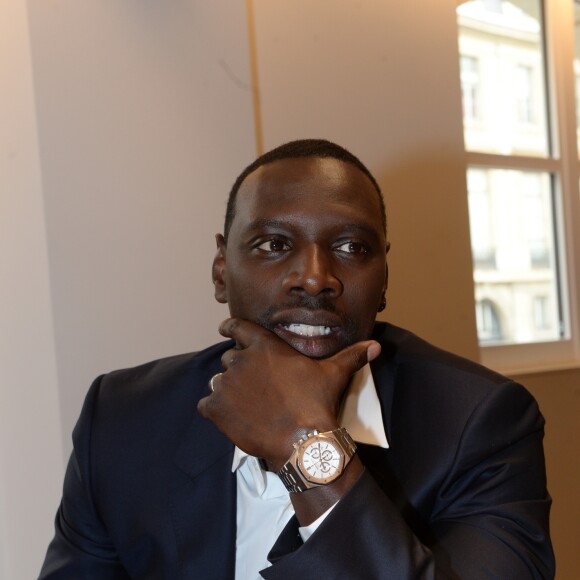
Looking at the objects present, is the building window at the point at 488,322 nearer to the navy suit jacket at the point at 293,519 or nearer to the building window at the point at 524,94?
the building window at the point at 524,94

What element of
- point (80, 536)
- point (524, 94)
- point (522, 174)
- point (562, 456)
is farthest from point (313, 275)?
point (524, 94)

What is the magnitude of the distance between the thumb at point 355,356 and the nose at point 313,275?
111 millimetres

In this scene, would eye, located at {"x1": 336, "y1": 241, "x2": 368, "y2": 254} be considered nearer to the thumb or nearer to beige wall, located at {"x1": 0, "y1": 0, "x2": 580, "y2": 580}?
the thumb

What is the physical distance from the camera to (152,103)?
2242mm

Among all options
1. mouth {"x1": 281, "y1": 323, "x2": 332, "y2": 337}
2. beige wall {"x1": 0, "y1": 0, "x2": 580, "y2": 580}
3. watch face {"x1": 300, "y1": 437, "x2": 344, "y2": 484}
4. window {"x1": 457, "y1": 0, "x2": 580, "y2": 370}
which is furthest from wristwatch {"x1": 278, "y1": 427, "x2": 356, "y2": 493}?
window {"x1": 457, "y1": 0, "x2": 580, "y2": 370}

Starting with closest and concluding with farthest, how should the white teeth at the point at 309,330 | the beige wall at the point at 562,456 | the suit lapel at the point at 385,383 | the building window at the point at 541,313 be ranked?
the white teeth at the point at 309,330 < the suit lapel at the point at 385,383 < the beige wall at the point at 562,456 < the building window at the point at 541,313

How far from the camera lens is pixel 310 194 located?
1389 millimetres

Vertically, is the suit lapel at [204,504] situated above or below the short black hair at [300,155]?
below

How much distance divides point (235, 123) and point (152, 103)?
278 mm

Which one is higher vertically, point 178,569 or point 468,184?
point 468,184

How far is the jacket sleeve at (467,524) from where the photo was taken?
1095 mm

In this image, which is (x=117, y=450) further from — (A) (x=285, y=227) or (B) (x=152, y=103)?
(B) (x=152, y=103)

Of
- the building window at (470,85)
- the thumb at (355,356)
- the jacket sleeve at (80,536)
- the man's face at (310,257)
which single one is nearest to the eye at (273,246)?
the man's face at (310,257)

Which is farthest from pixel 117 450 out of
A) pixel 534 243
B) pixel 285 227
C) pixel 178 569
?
pixel 534 243
